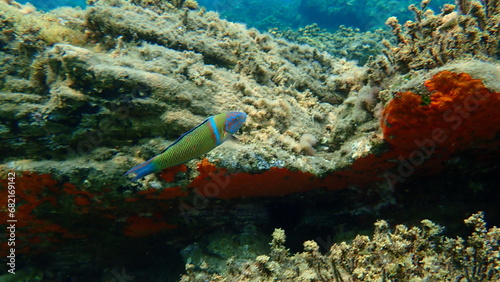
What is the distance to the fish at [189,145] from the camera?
6.63 feet

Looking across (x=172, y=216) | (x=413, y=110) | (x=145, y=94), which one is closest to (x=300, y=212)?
(x=172, y=216)

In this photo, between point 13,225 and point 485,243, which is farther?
point 13,225

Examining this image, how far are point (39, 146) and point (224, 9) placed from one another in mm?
29544

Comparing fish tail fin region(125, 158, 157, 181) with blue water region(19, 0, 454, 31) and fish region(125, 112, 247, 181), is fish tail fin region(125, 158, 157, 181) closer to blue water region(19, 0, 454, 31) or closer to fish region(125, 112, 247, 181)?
fish region(125, 112, 247, 181)

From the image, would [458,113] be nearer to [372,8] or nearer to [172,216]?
[172,216]

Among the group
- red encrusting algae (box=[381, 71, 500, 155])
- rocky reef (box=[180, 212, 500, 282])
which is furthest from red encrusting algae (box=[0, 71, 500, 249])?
rocky reef (box=[180, 212, 500, 282])

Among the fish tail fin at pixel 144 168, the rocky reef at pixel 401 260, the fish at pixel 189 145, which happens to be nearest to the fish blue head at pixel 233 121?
the fish at pixel 189 145

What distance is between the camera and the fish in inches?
79.5

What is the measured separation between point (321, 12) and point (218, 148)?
23292 mm

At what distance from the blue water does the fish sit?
21.2 meters

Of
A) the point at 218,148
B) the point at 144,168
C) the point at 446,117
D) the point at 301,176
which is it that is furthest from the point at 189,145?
the point at 446,117

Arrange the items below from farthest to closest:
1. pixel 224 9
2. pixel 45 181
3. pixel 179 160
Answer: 1. pixel 224 9
2. pixel 45 181
3. pixel 179 160

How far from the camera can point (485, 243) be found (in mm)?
2199

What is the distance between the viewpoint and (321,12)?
22.3m
